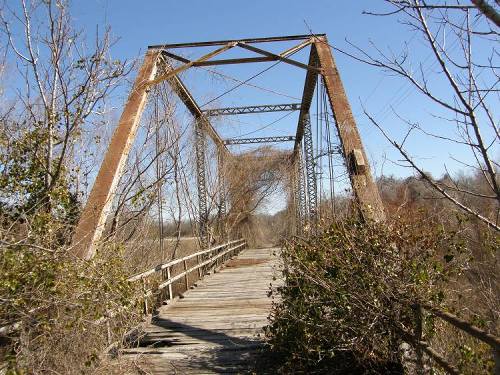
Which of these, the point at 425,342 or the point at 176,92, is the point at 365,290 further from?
the point at 176,92

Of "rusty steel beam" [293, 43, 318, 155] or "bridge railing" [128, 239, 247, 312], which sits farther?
"rusty steel beam" [293, 43, 318, 155]

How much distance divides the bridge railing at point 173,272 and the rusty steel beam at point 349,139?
298cm

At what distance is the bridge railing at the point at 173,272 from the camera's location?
234 inches

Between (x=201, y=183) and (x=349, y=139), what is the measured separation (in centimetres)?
991

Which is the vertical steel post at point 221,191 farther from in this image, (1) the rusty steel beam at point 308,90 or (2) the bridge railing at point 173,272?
(1) the rusty steel beam at point 308,90

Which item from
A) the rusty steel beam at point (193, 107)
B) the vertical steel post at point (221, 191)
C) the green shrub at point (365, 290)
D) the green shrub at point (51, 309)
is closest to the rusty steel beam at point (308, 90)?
the rusty steel beam at point (193, 107)

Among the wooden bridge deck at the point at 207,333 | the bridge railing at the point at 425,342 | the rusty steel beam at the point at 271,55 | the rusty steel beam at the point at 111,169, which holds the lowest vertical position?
the wooden bridge deck at the point at 207,333

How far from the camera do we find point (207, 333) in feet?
21.2

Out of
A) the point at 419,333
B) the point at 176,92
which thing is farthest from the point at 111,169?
the point at 176,92

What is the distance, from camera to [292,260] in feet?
15.8

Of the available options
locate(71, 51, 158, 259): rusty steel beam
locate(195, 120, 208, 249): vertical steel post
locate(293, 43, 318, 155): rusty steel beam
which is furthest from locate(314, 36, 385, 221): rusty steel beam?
locate(195, 120, 208, 249): vertical steel post

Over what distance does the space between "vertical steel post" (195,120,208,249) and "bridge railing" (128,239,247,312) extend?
30.5 inches

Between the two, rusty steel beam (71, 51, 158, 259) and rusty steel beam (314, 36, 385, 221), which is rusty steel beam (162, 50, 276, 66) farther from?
rusty steel beam (314, 36, 385, 221)

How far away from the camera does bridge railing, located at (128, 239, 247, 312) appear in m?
5.93
